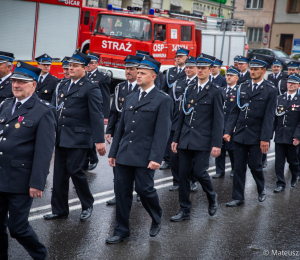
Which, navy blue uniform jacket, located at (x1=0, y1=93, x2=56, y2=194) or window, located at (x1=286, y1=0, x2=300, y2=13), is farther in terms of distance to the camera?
window, located at (x1=286, y1=0, x2=300, y2=13)

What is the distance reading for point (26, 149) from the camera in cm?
407

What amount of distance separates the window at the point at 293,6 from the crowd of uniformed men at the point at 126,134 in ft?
139

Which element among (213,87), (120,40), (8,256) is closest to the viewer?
(8,256)

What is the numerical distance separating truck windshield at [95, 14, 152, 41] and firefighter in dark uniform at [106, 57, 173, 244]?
11419mm

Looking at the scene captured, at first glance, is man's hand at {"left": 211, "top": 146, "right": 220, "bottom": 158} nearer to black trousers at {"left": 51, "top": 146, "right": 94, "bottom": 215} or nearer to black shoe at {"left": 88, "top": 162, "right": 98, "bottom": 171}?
black trousers at {"left": 51, "top": 146, "right": 94, "bottom": 215}

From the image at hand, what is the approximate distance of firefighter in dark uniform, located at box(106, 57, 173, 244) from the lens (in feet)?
16.3

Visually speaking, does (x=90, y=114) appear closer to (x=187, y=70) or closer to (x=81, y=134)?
(x=81, y=134)

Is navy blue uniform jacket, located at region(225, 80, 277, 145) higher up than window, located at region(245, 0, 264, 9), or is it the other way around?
window, located at region(245, 0, 264, 9)

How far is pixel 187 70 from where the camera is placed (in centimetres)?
789

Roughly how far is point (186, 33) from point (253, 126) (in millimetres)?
12129

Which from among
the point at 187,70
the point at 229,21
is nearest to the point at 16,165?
the point at 187,70

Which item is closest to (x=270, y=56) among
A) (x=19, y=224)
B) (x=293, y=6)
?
(x=293, y=6)

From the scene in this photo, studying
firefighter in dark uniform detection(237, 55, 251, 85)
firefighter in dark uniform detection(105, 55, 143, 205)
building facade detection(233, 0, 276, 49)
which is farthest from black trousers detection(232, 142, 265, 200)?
building facade detection(233, 0, 276, 49)

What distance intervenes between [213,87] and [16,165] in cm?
307
